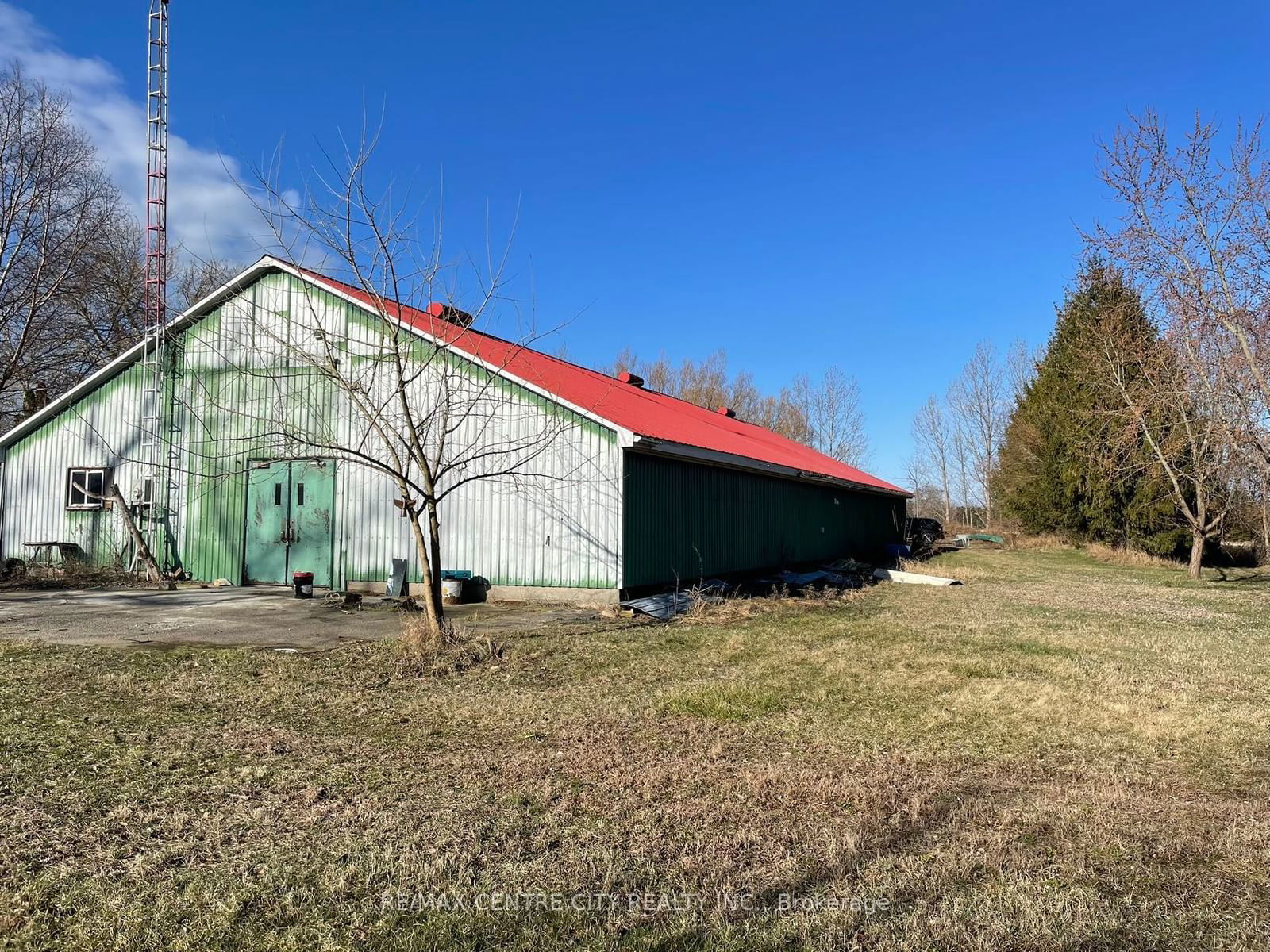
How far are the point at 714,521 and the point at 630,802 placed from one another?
1142 cm

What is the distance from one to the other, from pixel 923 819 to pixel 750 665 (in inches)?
163

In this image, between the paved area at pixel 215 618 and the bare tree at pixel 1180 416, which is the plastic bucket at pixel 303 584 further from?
the bare tree at pixel 1180 416

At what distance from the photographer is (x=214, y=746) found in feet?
17.2

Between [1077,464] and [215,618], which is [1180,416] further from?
[215,618]

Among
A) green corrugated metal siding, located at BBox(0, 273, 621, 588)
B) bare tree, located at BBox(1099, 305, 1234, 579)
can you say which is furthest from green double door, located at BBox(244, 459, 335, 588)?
bare tree, located at BBox(1099, 305, 1234, 579)

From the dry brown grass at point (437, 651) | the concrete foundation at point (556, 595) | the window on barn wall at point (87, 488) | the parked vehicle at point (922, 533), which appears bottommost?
the dry brown grass at point (437, 651)

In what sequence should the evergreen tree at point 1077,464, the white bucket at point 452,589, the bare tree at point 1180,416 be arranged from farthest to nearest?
the evergreen tree at point 1077,464, the white bucket at point 452,589, the bare tree at point 1180,416

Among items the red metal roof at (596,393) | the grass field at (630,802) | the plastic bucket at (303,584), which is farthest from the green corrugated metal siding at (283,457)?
the grass field at (630,802)

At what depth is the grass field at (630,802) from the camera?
3.04m

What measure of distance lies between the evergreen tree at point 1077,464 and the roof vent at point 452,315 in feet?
62.8

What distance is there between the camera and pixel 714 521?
1559cm

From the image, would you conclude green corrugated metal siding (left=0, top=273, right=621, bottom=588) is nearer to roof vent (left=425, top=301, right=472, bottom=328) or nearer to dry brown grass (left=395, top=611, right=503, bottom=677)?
roof vent (left=425, top=301, right=472, bottom=328)

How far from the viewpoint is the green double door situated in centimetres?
1434

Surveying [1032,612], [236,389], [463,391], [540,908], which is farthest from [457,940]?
[236,389]
